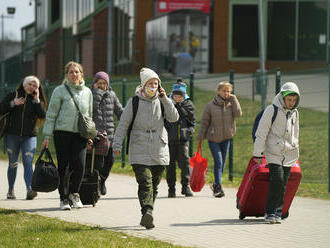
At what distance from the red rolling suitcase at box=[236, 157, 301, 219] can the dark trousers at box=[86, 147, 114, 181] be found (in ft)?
7.39

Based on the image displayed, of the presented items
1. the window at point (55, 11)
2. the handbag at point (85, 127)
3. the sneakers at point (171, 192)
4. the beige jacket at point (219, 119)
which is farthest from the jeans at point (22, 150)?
the window at point (55, 11)

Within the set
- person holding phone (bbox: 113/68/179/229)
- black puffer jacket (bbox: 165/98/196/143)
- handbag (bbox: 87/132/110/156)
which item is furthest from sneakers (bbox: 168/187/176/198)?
person holding phone (bbox: 113/68/179/229)

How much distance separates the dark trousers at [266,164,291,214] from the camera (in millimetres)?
9758

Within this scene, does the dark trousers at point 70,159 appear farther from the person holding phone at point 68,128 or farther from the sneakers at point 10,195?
the sneakers at point 10,195

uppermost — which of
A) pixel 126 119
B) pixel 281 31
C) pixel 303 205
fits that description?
pixel 281 31

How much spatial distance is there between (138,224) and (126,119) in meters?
1.17

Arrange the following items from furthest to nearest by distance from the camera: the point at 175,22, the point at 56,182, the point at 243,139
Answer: the point at 175,22 < the point at 243,139 < the point at 56,182

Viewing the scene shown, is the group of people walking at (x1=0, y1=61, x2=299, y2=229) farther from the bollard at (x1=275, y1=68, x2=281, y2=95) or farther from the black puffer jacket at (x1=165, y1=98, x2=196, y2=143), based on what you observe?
the bollard at (x1=275, y1=68, x2=281, y2=95)

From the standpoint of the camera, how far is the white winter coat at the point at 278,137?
973 cm

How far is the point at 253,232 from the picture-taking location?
916 cm

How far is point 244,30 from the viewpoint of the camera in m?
44.9

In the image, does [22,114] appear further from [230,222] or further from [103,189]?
[230,222]

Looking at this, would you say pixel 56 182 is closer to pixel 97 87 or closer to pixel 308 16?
pixel 97 87

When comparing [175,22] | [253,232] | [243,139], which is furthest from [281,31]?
[253,232]
